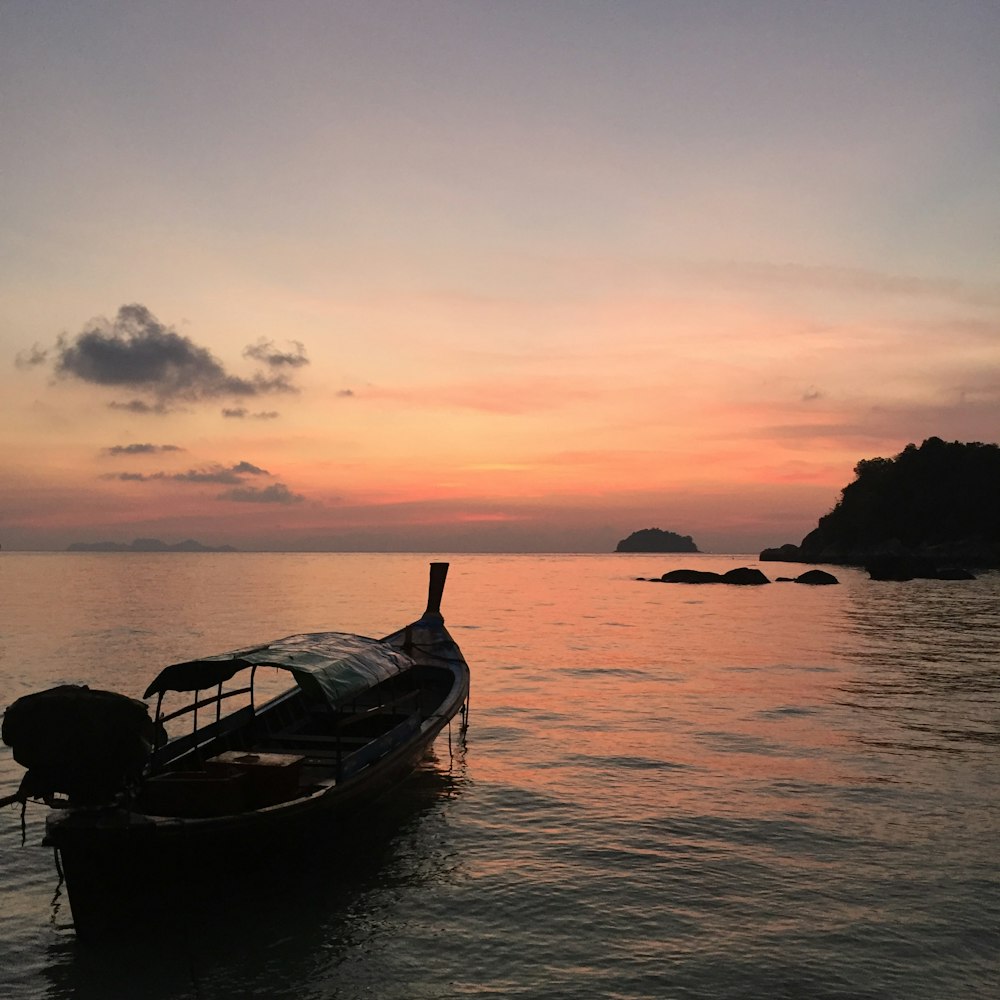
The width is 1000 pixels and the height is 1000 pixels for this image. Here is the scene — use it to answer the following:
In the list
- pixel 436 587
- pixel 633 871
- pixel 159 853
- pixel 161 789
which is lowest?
pixel 633 871

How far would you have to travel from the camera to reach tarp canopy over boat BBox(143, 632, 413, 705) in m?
13.7

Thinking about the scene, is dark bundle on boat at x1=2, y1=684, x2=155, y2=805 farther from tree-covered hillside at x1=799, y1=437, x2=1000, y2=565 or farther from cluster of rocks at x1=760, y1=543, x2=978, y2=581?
tree-covered hillside at x1=799, y1=437, x2=1000, y2=565

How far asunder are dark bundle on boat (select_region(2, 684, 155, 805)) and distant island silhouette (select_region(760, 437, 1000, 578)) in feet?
472

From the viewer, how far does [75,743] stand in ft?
34.7

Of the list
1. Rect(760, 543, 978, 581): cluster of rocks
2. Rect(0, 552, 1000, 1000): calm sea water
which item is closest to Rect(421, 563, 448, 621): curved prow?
Rect(0, 552, 1000, 1000): calm sea water

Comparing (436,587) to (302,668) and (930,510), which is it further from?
(930,510)

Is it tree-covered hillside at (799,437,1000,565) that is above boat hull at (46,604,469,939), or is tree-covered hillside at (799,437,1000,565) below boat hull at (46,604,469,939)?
above

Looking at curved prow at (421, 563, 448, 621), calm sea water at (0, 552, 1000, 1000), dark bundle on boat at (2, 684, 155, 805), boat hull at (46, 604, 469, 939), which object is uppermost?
curved prow at (421, 563, 448, 621)

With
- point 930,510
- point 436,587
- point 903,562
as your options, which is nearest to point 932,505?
point 930,510

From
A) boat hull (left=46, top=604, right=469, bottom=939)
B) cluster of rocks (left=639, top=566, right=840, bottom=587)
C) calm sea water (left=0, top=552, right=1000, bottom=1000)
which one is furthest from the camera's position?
cluster of rocks (left=639, top=566, right=840, bottom=587)

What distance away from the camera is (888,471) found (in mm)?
169500

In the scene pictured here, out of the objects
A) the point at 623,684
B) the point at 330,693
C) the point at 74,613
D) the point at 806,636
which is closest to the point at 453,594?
the point at 74,613

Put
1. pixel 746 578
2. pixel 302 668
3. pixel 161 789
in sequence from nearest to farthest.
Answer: pixel 161 789 < pixel 302 668 < pixel 746 578

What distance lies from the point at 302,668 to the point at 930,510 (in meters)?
168
